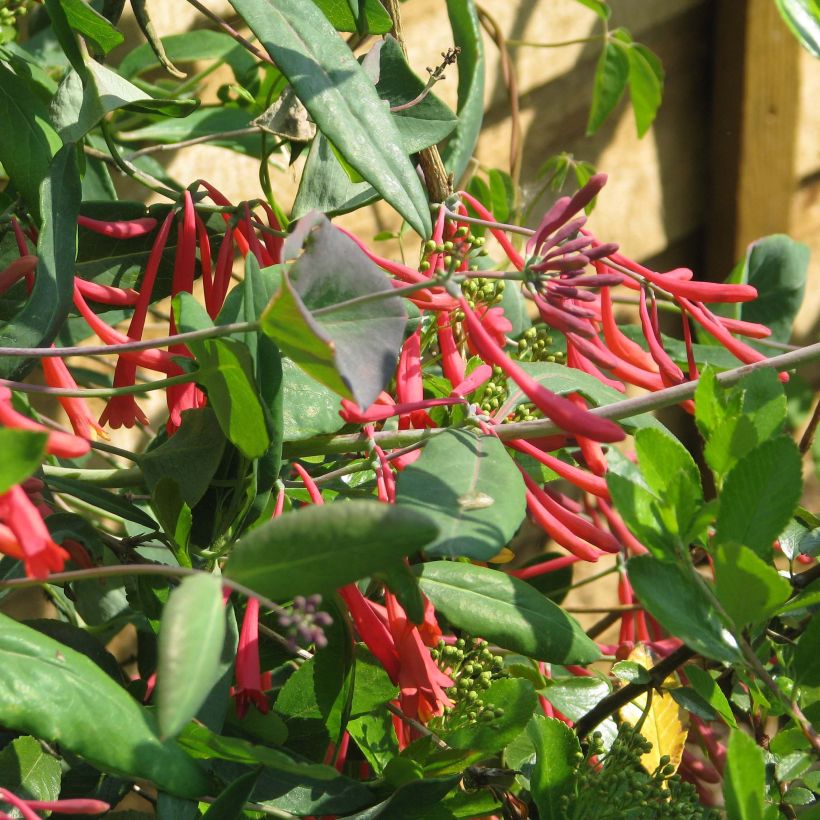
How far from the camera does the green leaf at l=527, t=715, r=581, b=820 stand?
458mm

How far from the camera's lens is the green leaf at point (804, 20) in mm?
672

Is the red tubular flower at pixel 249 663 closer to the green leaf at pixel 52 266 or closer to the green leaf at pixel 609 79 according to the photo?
the green leaf at pixel 52 266

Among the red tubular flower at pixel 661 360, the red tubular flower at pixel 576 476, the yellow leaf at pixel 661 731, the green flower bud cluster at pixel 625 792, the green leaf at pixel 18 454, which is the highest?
the green leaf at pixel 18 454

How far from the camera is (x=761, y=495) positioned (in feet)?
1.18

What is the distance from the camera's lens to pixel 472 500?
354 mm

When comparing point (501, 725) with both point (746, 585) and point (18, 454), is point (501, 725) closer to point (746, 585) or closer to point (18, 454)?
point (746, 585)

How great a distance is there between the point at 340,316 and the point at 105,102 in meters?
0.16

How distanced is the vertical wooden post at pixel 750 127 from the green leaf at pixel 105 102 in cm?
89

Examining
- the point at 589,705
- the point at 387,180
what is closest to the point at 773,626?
the point at 589,705

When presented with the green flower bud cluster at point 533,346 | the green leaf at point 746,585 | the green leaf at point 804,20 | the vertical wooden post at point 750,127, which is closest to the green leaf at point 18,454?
the green leaf at point 746,585

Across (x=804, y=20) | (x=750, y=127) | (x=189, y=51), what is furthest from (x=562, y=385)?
(x=750, y=127)

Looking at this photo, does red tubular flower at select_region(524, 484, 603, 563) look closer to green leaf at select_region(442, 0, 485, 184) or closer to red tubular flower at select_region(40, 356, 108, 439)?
red tubular flower at select_region(40, 356, 108, 439)

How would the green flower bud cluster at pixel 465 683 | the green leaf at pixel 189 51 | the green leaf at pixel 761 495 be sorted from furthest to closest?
the green leaf at pixel 189 51 → the green flower bud cluster at pixel 465 683 → the green leaf at pixel 761 495

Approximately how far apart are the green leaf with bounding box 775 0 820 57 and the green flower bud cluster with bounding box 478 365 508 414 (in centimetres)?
33
